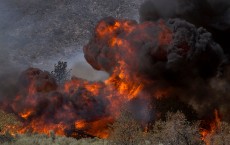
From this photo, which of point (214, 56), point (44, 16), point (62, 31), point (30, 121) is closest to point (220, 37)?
point (214, 56)

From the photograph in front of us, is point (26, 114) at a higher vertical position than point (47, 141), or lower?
higher

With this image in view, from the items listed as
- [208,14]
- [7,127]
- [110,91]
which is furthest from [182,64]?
[7,127]

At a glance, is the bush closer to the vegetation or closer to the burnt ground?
the vegetation

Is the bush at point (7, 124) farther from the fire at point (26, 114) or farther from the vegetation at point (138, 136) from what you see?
the fire at point (26, 114)

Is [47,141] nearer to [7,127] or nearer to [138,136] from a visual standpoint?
[7,127]

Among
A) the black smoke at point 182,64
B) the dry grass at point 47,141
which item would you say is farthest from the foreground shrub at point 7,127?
the black smoke at point 182,64

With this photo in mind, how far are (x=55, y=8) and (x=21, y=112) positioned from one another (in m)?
67.4

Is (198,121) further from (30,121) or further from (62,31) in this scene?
(62,31)

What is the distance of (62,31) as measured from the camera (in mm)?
99750

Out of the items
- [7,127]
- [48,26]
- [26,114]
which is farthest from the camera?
[48,26]

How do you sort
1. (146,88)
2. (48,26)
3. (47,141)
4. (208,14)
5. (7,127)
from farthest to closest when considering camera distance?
(48,26) → (208,14) → (146,88) → (7,127) → (47,141)

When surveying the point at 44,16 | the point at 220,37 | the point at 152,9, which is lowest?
the point at 220,37

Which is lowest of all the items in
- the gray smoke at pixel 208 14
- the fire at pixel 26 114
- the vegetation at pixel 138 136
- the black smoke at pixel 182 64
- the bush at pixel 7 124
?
the vegetation at pixel 138 136

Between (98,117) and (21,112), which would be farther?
(21,112)
